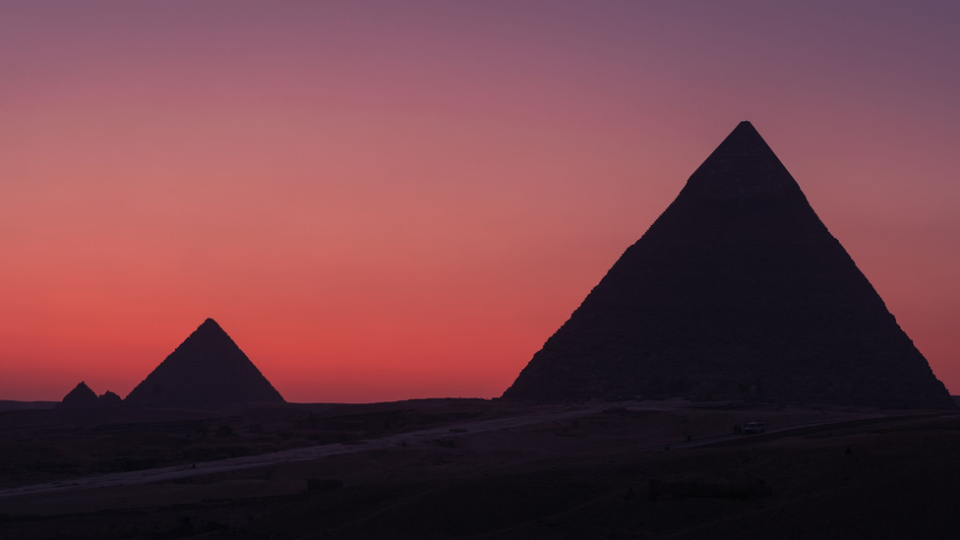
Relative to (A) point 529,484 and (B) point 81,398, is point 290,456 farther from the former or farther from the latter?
(B) point 81,398

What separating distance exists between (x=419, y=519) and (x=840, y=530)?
8325 mm

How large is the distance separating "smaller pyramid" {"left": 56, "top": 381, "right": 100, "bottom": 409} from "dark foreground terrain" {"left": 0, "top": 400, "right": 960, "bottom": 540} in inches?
2279

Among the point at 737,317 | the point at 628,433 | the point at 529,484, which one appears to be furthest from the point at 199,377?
the point at 529,484

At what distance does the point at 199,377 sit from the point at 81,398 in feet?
56.2

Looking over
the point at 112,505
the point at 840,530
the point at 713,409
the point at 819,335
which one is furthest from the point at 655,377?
the point at 840,530

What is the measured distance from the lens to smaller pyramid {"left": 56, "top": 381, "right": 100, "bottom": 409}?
353 ft

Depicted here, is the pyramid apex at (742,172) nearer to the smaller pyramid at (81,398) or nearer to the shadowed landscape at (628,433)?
the shadowed landscape at (628,433)

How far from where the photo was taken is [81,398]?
109 metres

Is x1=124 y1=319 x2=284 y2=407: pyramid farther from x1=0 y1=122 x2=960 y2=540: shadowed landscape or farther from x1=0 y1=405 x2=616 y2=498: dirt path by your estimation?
x1=0 y1=405 x2=616 y2=498: dirt path

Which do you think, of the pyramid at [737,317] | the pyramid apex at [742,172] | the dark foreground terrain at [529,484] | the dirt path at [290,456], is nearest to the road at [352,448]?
the dirt path at [290,456]

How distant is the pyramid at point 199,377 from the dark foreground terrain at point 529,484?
151 feet

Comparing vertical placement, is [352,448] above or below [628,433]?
below

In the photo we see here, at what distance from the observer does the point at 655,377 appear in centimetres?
7306

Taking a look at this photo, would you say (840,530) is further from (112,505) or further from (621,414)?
(621,414)
